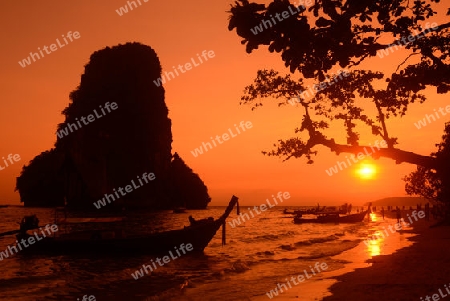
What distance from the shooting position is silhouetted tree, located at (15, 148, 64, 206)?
106 metres

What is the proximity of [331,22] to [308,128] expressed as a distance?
1009cm

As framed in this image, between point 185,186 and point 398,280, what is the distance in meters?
110

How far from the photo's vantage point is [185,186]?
120 metres

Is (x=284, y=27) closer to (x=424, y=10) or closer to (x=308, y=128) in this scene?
(x=424, y=10)

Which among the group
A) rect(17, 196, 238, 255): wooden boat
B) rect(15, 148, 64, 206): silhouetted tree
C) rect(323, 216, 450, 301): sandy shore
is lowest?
rect(323, 216, 450, 301): sandy shore

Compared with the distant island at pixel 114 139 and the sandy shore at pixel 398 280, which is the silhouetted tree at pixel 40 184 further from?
the sandy shore at pixel 398 280

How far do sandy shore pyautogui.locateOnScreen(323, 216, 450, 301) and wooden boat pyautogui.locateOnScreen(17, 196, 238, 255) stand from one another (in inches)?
368

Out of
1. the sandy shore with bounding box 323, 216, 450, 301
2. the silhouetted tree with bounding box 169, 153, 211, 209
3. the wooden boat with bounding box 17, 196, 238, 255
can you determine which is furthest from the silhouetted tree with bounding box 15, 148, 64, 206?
the sandy shore with bounding box 323, 216, 450, 301

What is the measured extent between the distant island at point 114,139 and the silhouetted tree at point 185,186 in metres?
0.77

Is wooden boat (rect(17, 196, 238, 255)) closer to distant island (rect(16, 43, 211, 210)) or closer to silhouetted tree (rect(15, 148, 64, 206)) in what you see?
distant island (rect(16, 43, 211, 210))

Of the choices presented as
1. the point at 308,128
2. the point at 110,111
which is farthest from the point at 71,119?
the point at 308,128

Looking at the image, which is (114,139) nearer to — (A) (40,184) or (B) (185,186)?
(A) (40,184)

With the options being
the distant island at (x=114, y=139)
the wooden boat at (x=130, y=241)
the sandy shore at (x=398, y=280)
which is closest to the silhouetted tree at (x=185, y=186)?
the distant island at (x=114, y=139)

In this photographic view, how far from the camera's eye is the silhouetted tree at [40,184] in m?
106
